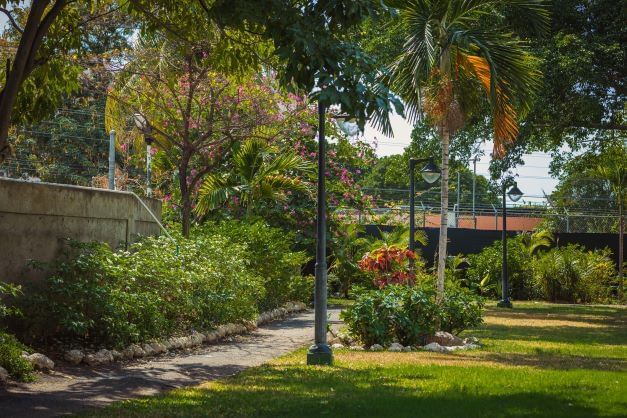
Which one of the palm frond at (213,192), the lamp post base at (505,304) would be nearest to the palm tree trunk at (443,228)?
the palm frond at (213,192)

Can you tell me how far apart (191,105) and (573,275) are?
57.0 feet

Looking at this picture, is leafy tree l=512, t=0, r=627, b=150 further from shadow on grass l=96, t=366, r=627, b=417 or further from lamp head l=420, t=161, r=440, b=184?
shadow on grass l=96, t=366, r=627, b=417

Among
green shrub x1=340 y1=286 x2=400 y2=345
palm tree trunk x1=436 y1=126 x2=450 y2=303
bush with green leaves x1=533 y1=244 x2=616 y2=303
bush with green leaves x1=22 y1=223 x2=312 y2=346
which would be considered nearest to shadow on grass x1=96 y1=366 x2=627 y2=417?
bush with green leaves x1=22 y1=223 x2=312 y2=346

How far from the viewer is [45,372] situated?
9742 millimetres

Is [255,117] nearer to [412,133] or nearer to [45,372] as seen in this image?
[412,133]

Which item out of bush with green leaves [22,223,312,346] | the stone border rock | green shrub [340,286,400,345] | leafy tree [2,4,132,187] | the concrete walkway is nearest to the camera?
the concrete walkway

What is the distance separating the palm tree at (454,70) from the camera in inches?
Result: 578

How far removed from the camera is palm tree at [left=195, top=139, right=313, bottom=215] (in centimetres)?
2078

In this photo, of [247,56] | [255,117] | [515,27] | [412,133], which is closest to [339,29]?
[247,56]

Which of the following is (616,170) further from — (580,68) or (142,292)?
(142,292)

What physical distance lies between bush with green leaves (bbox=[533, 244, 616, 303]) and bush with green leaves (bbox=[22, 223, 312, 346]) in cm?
1585

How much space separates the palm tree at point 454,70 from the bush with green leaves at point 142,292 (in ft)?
12.2

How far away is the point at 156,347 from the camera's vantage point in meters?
12.0

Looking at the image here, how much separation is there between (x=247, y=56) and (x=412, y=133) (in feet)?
38.3
